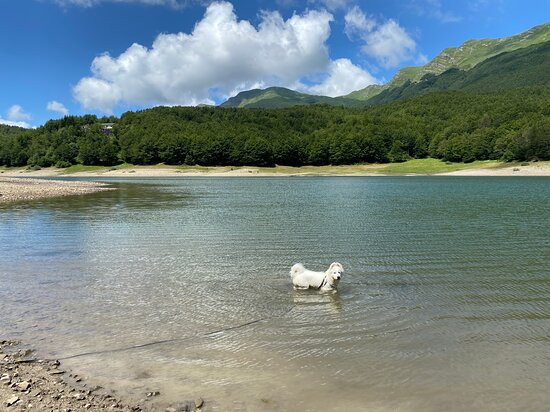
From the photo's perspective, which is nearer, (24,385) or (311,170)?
(24,385)

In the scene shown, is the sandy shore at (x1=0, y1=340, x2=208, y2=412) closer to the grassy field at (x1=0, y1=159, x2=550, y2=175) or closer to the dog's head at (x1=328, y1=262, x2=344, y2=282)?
the dog's head at (x1=328, y1=262, x2=344, y2=282)

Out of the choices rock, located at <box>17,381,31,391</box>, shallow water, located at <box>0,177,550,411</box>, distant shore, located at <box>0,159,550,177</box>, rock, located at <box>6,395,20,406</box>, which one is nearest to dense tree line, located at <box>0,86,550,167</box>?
distant shore, located at <box>0,159,550,177</box>

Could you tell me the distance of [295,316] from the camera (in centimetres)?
Answer: 919

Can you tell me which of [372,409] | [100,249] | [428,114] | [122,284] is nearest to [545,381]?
[372,409]

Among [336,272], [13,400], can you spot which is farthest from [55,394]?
[336,272]

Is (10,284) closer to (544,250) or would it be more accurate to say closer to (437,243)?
(437,243)

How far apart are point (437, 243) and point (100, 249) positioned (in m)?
12.9

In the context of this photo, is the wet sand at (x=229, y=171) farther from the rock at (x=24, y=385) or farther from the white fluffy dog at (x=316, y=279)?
the rock at (x=24, y=385)

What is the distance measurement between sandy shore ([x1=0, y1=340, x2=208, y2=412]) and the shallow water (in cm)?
25

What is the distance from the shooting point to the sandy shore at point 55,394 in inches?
217

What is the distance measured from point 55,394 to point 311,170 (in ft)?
421

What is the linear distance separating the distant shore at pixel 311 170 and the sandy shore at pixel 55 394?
103m

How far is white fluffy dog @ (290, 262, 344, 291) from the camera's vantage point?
35.1 ft

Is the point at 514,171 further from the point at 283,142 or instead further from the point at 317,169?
the point at 283,142
